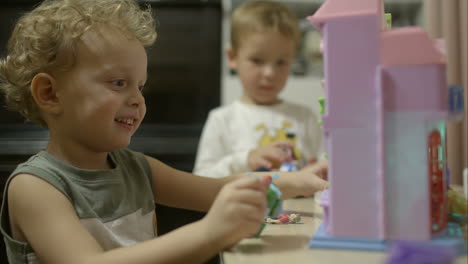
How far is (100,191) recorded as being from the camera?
0.78m

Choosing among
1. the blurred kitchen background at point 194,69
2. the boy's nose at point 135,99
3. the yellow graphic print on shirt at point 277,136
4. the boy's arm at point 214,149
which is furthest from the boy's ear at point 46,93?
the blurred kitchen background at point 194,69

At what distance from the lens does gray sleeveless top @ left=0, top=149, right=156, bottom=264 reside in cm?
73

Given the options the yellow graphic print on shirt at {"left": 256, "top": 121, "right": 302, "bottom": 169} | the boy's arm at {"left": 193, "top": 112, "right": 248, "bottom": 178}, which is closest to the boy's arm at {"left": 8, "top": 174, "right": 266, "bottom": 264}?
the boy's arm at {"left": 193, "top": 112, "right": 248, "bottom": 178}

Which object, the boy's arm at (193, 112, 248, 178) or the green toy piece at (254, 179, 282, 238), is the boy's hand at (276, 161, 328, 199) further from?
the boy's arm at (193, 112, 248, 178)

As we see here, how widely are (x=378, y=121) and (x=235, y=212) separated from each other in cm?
19

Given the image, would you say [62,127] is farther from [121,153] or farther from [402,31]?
[402,31]

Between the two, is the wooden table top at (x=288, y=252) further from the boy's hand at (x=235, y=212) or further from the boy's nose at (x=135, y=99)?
the boy's nose at (x=135, y=99)

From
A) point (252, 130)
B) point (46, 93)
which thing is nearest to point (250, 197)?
point (46, 93)

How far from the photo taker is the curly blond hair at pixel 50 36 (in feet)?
2.54

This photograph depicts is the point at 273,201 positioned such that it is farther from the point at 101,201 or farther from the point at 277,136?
the point at 277,136

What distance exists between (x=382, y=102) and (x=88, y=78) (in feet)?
1.43

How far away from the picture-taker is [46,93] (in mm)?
794

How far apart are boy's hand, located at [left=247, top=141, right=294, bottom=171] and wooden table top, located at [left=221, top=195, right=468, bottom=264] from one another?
518mm

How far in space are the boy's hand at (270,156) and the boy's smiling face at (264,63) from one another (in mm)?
413
